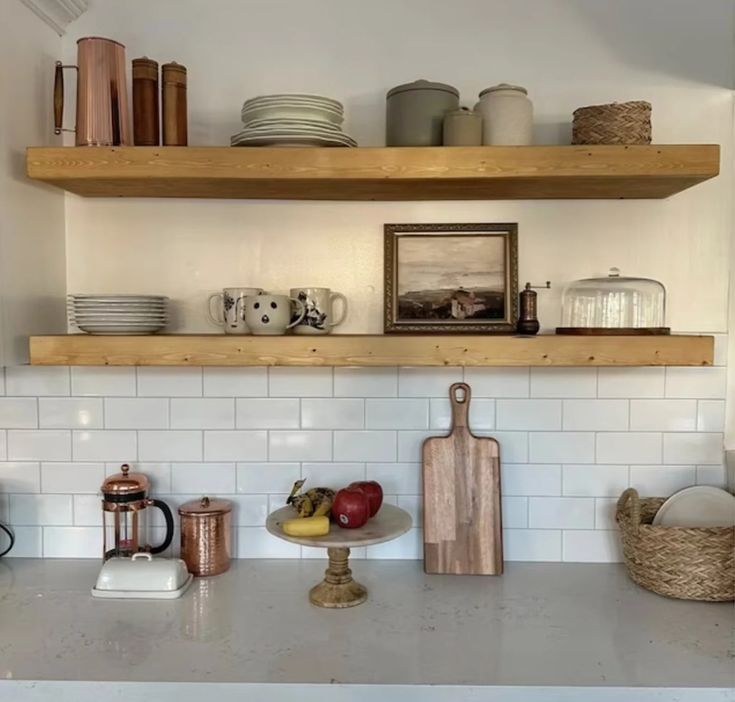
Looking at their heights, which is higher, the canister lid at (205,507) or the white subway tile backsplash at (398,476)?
the white subway tile backsplash at (398,476)

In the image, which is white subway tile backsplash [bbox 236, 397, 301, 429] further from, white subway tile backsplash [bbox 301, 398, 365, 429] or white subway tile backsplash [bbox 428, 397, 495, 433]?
white subway tile backsplash [bbox 428, 397, 495, 433]

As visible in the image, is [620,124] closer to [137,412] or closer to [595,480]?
[595,480]

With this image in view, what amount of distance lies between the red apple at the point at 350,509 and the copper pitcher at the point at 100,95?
870mm

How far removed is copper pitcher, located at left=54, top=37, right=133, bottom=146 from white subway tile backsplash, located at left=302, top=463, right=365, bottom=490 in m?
0.84

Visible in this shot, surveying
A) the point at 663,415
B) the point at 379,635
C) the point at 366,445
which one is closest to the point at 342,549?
the point at 379,635

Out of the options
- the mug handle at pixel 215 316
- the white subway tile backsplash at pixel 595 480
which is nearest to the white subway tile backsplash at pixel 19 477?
the mug handle at pixel 215 316

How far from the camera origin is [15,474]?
Answer: 5.55 ft

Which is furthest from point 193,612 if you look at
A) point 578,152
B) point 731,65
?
point 731,65

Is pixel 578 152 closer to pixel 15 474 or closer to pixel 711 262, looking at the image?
pixel 711 262

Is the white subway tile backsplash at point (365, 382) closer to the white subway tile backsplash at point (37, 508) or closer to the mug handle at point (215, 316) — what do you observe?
the mug handle at point (215, 316)

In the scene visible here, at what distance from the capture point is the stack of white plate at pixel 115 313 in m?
1.45

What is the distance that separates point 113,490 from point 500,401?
0.91 metres

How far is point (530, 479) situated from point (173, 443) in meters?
0.86

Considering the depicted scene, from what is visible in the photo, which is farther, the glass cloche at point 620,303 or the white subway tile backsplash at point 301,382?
the white subway tile backsplash at point 301,382
